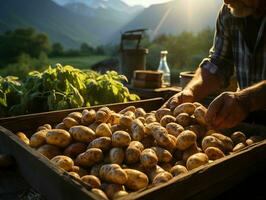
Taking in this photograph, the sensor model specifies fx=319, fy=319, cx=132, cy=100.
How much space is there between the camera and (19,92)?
2.27 metres

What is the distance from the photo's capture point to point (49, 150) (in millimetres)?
1464

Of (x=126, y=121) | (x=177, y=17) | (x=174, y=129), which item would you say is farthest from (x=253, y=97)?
(x=177, y=17)

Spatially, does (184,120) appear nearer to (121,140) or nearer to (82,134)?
(121,140)

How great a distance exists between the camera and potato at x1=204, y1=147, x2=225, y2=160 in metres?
1.42

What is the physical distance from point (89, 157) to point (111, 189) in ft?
0.84

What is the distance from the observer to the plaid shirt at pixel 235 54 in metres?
2.57

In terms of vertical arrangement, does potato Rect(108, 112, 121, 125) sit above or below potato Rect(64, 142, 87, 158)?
above

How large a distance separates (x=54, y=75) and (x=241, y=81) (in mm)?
1578

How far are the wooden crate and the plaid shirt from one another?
142 cm

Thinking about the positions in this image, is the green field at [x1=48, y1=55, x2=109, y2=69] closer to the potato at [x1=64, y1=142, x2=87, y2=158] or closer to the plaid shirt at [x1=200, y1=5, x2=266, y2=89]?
the plaid shirt at [x1=200, y1=5, x2=266, y2=89]

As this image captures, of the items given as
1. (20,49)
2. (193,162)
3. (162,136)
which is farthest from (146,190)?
(20,49)

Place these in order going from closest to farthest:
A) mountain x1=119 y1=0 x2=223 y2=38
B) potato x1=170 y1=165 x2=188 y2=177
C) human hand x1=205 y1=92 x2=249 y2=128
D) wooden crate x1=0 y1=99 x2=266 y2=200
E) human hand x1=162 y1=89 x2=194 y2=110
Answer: wooden crate x1=0 y1=99 x2=266 y2=200 < potato x1=170 y1=165 x2=188 y2=177 < human hand x1=205 y1=92 x2=249 y2=128 < human hand x1=162 y1=89 x2=194 y2=110 < mountain x1=119 y1=0 x2=223 y2=38

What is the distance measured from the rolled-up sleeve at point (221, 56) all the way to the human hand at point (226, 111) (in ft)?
3.82

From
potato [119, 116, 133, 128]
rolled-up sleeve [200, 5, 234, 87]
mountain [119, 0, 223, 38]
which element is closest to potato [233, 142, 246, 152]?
potato [119, 116, 133, 128]
